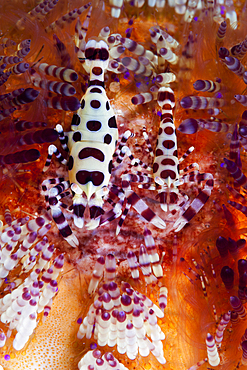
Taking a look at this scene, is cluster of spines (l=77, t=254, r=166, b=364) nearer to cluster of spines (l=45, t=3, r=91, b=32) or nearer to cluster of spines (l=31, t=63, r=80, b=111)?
cluster of spines (l=31, t=63, r=80, b=111)

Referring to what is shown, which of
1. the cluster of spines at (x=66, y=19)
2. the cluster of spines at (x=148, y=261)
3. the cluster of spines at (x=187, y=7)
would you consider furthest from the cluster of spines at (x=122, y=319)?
the cluster of spines at (x=187, y=7)

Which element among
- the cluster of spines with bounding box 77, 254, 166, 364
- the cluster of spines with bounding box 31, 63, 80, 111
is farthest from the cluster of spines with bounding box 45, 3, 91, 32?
the cluster of spines with bounding box 77, 254, 166, 364

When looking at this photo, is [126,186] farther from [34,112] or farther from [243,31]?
[243,31]

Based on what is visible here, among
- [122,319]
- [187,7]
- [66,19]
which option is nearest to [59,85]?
[66,19]

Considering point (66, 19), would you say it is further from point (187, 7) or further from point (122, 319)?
point (122, 319)

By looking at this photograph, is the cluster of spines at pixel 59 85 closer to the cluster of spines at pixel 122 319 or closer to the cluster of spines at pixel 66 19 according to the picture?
the cluster of spines at pixel 66 19

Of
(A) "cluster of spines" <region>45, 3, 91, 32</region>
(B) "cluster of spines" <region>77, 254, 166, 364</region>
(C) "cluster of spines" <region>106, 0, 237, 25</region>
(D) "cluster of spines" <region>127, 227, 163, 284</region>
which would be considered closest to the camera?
(B) "cluster of spines" <region>77, 254, 166, 364</region>

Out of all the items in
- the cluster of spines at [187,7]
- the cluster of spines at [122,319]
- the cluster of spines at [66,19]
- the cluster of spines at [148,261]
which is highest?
the cluster of spines at [187,7]

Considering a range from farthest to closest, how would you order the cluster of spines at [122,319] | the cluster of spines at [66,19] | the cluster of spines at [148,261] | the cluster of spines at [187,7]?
the cluster of spines at [187,7] < the cluster of spines at [66,19] < the cluster of spines at [148,261] < the cluster of spines at [122,319]

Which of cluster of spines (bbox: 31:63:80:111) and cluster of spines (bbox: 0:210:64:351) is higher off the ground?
cluster of spines (bbox: 31:63:80:111)
